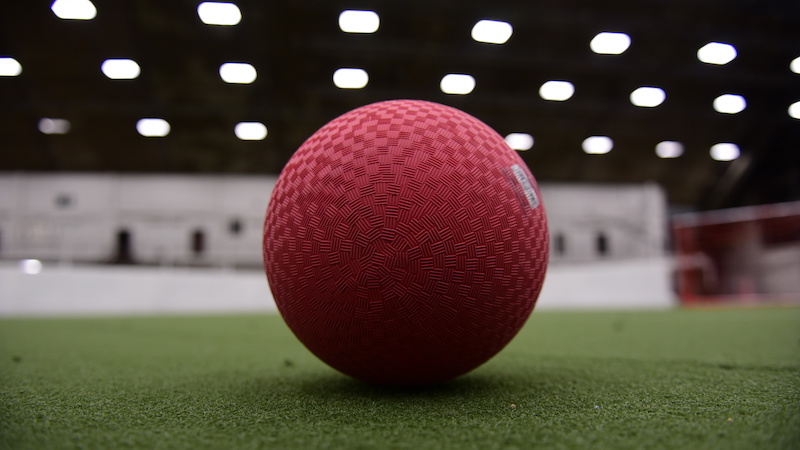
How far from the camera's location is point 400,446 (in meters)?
1.13

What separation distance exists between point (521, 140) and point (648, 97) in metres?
3.33

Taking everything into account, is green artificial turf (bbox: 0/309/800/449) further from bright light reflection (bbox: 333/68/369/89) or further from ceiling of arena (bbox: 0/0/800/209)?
bright light reflection (bbox: 333/68/369/89)

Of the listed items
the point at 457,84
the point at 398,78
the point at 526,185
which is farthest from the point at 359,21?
the point at 526,185

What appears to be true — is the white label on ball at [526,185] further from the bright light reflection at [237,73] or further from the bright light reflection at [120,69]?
the bright light reflection at [120,69]

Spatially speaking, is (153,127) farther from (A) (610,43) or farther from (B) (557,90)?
(A) (610,43)

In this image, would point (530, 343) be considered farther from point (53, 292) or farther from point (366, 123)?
point (53, 292)

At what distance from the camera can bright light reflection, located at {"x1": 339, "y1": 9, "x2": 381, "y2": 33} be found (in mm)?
9295

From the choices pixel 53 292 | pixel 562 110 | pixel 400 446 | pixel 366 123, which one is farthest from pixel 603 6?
pixel 53 292

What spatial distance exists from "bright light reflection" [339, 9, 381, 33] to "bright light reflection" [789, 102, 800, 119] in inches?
451

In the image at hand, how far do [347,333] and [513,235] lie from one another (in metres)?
0.57

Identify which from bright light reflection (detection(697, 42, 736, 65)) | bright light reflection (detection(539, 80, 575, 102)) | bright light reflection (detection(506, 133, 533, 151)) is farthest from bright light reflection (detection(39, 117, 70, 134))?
bright light reflection (detection(697, 42, 736, 65))

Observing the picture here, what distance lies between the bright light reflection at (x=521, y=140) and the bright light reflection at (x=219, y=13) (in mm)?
→ 7720

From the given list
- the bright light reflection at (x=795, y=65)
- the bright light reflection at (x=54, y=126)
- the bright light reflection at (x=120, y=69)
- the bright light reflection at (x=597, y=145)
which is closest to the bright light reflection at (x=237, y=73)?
the bright light reflection at (x=120, y=69)

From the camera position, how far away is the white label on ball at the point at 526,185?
165 cm
